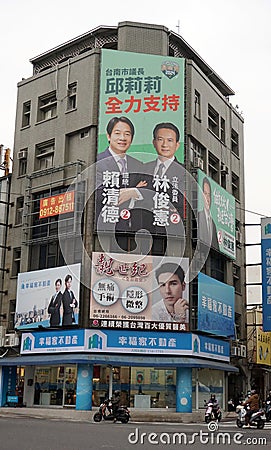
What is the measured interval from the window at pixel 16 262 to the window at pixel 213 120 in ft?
34.6

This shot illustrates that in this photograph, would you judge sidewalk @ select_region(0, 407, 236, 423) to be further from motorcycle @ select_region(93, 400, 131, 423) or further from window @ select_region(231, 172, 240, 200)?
window @ select_region(231, 172, 240, 200)

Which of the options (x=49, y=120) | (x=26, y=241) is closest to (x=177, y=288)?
(x=26, y=241)

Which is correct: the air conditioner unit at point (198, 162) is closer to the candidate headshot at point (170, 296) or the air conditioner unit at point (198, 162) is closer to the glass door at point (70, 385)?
the candidate headshot at point (170, 296)

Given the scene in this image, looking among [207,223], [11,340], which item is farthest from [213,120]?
[11,340]

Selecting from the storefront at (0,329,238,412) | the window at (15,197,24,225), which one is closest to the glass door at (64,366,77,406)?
the storefront at (0,329,238,412)

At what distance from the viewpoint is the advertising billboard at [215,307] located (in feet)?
83.1

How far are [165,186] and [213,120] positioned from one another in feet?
21.5

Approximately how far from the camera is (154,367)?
79.3 feet

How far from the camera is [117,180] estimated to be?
25.0m

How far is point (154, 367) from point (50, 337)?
4.15 m

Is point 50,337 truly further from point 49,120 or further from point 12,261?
point 49,120

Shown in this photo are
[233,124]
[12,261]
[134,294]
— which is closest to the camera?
[134,294]

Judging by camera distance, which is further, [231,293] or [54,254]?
[231,293]

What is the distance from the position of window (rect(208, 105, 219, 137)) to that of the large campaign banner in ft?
27.8
